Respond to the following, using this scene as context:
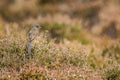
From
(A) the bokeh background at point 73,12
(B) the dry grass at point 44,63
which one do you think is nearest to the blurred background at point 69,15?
(A) the bokeh background at point 73,12

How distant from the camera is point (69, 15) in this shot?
24406mm

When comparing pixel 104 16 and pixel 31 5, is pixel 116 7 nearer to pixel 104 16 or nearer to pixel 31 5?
pixel 104 16

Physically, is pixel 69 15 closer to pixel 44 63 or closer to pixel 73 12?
pixel 73 12

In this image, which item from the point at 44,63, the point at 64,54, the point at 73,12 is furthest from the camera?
the point at 73,12

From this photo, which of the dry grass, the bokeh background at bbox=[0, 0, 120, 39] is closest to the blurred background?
the bokeh background at bbox=[0, 0, 120, 39]

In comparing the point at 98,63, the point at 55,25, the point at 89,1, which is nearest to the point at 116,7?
the point at 89,1

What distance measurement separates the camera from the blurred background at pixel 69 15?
61.1 feet

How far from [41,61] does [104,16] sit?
45.5ft

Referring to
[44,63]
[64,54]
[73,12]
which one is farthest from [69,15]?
[44,63]

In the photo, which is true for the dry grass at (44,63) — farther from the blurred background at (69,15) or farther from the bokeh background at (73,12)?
the bokeh background at (73,12)

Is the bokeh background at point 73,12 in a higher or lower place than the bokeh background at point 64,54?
higher

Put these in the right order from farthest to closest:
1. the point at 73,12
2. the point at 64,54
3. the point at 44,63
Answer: the point at 73,12, the point at 64,54, the point at 44,63

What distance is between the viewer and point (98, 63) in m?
11.9

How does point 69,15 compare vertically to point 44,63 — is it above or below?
above
